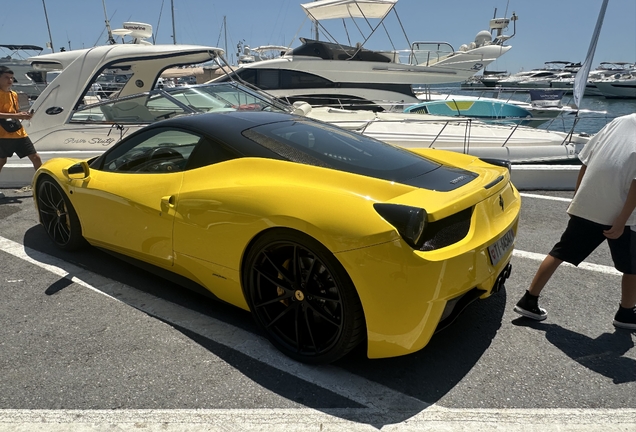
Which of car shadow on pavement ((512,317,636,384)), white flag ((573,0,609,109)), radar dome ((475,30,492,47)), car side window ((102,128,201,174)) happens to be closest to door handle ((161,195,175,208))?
car side window ((102,128,201,174))

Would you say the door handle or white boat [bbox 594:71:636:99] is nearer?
the door handle

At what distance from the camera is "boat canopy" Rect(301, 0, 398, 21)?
1627 centimetres

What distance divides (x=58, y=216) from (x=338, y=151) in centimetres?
255

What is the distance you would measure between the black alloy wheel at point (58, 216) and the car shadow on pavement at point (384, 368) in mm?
1142

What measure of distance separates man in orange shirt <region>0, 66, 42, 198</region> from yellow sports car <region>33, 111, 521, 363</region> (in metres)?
3.12

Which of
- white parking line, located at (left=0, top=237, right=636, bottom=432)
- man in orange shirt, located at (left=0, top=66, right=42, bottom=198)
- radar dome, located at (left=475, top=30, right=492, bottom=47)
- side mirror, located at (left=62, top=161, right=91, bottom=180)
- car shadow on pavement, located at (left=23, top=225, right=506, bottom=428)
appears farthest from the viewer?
radar dome, located at (left=475, top=30, right=492, bottom=47)

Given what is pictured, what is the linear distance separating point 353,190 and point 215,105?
5.24 metres

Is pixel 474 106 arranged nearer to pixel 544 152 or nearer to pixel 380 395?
pixel 544 152

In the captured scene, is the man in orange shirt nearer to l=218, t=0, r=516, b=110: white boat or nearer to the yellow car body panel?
the yellow car body panel

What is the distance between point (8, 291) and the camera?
11.4 ft

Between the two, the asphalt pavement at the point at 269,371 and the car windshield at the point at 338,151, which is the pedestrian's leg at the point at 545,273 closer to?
the asphalt pavement at the point at 269,371

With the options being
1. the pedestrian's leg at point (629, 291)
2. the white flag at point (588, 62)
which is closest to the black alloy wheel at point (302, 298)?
the pedestrian's leg at point (629, 291)

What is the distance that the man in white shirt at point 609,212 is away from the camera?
266 cm

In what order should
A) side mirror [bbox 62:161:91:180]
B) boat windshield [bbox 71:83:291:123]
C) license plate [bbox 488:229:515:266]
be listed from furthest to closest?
boat windshield [bbox 71:83:291:123] → side mirror [bbox 62:161:91:180] → license plate [bbox 488:229:515:266]
